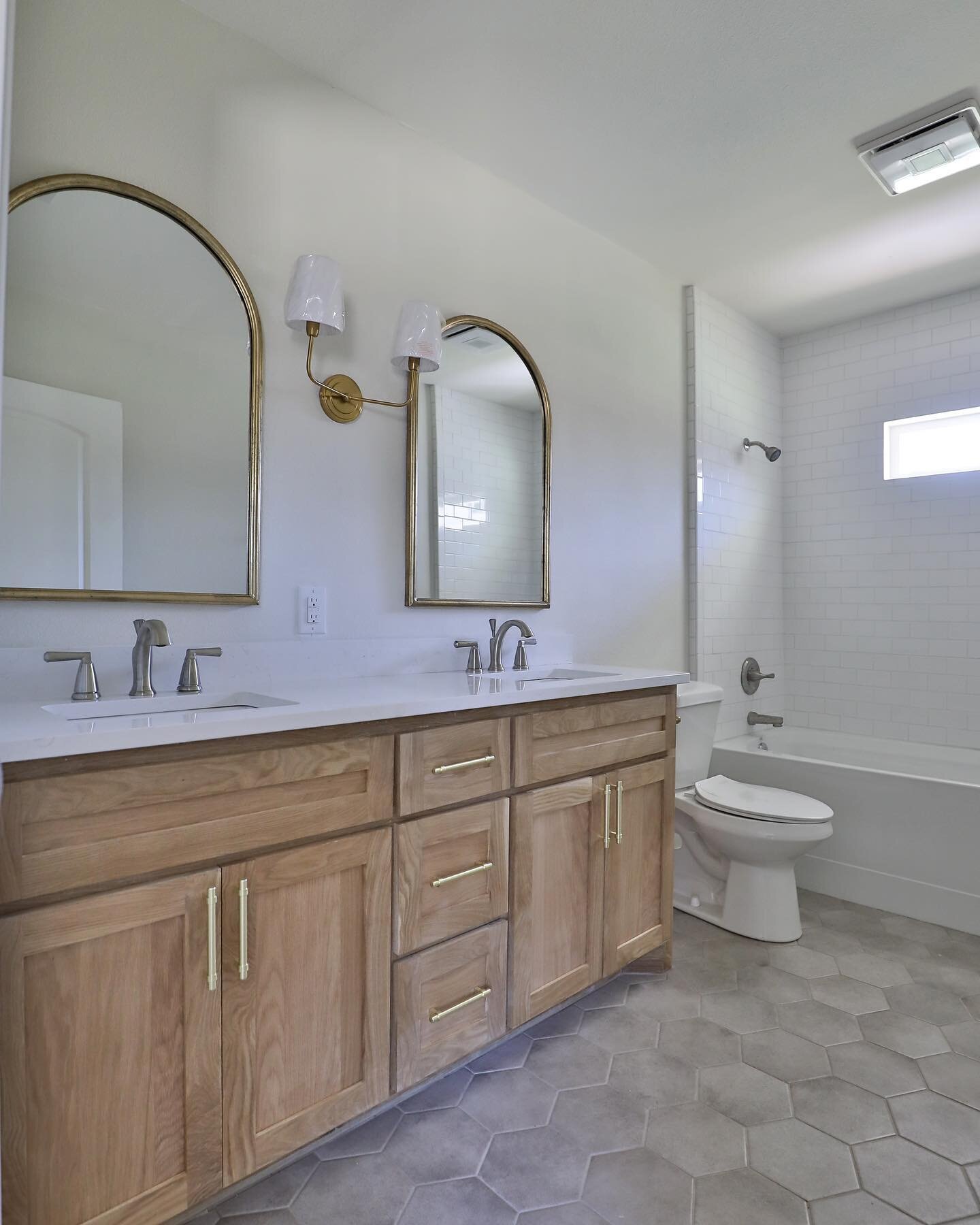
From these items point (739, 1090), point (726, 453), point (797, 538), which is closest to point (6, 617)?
point (739, 1090)

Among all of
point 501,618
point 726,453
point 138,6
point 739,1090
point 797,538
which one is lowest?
point 739,1090

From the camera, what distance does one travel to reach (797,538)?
3.87 m

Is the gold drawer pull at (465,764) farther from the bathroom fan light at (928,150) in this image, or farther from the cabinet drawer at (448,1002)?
the bathroom fan light at (928,150)

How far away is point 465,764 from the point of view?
156 centimetres

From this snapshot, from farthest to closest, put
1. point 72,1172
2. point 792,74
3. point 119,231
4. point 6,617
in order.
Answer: point 792,74 < point 119,231 < point 6,617 < point 72,1172

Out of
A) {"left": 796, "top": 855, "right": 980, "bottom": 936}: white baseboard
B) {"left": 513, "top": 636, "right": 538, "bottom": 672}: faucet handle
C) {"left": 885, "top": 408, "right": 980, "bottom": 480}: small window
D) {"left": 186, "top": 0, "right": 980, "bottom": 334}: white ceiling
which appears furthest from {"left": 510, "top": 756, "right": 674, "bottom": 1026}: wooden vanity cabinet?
{"left": 885, "top": 408, "right": 980, "bottom": 480}: small window

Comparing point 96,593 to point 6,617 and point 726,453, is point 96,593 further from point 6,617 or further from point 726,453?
point 726,453

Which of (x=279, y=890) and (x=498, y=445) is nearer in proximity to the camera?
(x=279, y=890)

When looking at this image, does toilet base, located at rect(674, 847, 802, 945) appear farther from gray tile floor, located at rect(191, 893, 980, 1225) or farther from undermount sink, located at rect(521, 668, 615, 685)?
undermount sink, located at rect(521, 668, 615, 685)

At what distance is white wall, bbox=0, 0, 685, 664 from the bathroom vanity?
1.25 ft

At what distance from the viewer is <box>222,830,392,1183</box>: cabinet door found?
1.23 metres

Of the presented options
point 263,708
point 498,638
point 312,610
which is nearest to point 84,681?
point 263,708

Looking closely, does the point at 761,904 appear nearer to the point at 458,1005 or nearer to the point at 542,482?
the point at 458,1005

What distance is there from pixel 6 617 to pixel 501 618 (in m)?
1.38
